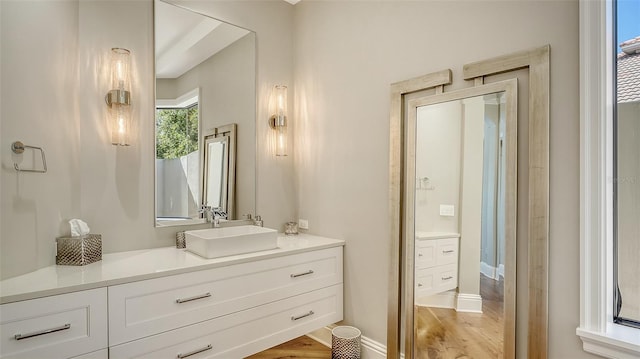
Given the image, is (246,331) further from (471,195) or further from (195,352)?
(471,195)

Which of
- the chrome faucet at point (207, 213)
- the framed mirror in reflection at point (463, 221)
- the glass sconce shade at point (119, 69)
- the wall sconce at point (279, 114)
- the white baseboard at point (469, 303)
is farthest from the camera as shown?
the wall sconce at point (279, 114)

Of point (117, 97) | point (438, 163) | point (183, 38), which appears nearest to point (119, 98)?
point (117, 97)

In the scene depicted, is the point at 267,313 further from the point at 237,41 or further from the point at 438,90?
the point at 237,41

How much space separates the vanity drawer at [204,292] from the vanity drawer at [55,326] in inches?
2.2

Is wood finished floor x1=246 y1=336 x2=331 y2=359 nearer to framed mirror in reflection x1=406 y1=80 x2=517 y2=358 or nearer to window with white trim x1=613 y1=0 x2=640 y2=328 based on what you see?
framed mirror in reflection x1=406 y1=80 x2=517 y2=358

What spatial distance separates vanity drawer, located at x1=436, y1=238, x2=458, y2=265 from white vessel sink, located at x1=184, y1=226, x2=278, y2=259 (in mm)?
1002

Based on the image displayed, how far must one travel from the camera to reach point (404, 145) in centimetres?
218

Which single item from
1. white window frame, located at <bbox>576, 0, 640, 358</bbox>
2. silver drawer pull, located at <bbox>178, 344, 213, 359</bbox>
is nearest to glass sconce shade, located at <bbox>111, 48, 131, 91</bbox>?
silver drawer pull, located at <bbox>178, 344, 213, 359</bbox>

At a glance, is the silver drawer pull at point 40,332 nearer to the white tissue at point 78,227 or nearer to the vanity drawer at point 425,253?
the white tissue at point 78,227

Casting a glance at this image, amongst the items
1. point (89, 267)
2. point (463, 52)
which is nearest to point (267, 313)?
point (89, 267)

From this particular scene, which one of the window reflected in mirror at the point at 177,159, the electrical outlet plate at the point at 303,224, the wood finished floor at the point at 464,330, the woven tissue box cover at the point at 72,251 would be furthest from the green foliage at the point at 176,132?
the wood finished floor at the point at 464,330

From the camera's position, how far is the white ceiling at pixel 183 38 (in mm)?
2234

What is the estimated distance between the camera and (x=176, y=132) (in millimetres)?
2322

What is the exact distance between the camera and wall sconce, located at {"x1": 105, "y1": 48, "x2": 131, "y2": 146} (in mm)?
2004
